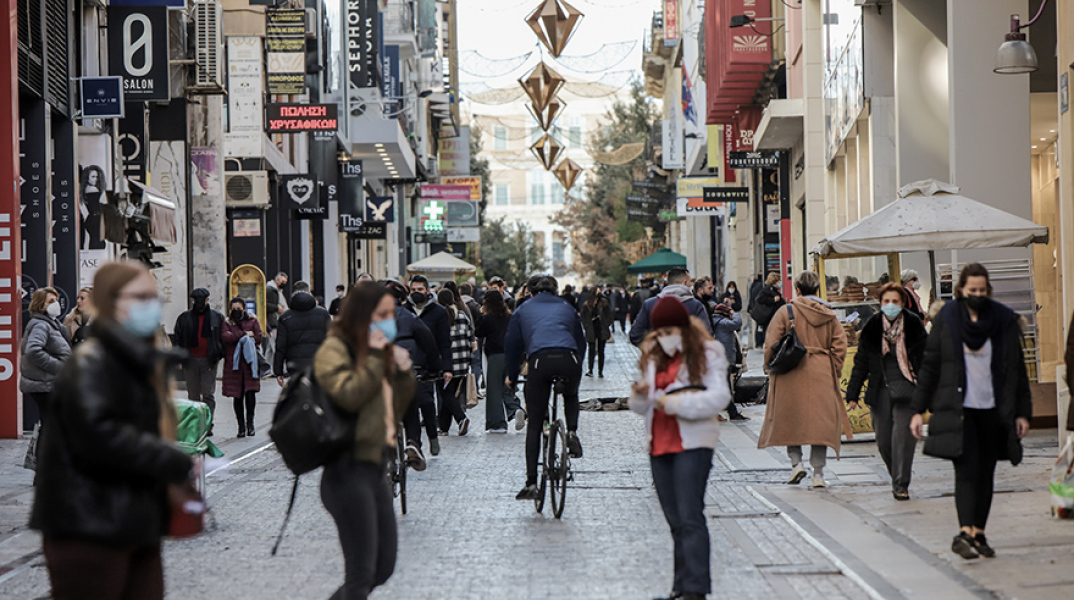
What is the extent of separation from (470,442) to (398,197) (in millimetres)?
55125

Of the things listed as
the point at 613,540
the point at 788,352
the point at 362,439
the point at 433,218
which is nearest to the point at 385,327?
the point at 362,439

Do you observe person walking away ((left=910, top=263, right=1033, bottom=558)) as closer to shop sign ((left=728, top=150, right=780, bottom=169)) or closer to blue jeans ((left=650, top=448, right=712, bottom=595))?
blue jeans ((left=650, top=448, right=712, bottom=595))

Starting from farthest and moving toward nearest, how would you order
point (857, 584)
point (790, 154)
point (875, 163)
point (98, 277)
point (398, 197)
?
1. point (398, 197)
2. point (790, 154)
3. point (875, 163)
4. point (857, 584)
5. point (98, 277)

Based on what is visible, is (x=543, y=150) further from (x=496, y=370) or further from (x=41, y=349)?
(x=41, y=349)

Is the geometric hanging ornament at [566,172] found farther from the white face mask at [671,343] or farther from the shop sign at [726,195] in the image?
the white face mask at [671,343]

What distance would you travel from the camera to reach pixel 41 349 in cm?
1288

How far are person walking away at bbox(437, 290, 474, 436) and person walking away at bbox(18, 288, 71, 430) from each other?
14.8 feet

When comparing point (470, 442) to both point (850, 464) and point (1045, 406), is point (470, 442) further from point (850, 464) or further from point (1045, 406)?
point (1045, 406)

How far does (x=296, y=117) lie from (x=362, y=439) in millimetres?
26590

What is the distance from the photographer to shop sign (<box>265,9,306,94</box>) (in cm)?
3127

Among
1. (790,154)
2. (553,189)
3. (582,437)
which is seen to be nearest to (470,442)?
(582,437)

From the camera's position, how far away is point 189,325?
1708 centimetres

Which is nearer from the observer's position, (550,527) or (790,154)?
(550,527)

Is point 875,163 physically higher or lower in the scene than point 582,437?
higher
